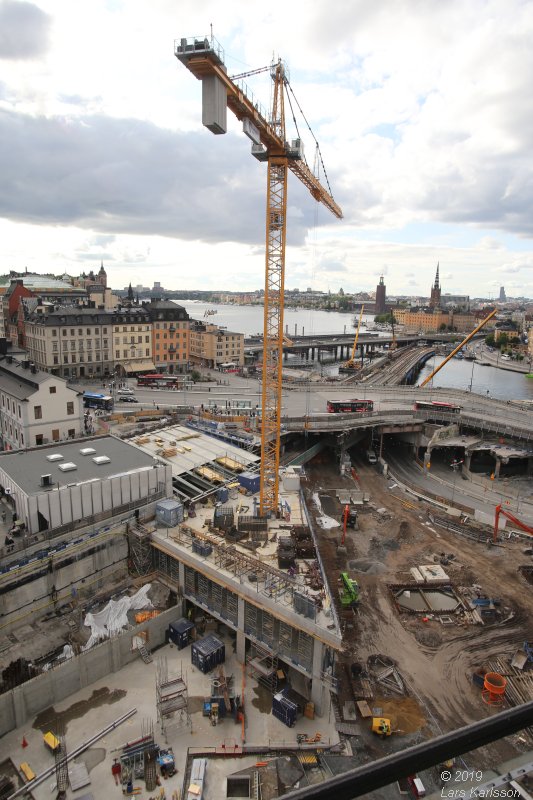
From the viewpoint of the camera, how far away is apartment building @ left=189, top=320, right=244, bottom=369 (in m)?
88.9

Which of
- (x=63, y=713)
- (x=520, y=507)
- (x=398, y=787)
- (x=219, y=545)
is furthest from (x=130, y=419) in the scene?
(x=398, y=787)

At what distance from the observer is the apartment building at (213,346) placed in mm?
88938

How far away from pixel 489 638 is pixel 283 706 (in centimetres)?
1155

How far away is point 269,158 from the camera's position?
3091 cm

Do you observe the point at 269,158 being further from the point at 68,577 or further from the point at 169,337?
the point at 169,337

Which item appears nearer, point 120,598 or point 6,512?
point 120,598

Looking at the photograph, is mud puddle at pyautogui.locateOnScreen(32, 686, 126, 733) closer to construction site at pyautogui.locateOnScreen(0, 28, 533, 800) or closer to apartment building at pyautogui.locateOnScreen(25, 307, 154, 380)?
construction site at pyautogui.locateOnScreen(0, 28, 533, 800)

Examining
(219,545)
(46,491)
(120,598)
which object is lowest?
(120,598)

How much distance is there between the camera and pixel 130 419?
5006 centimetres

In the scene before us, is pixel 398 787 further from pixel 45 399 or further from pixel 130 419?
pixel 130 419

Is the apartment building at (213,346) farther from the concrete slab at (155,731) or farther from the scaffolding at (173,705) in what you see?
the scaffolding at (173,705)

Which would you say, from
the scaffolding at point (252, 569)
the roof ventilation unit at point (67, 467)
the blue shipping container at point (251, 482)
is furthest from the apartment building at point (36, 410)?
the scaffolding at point (252, 569)

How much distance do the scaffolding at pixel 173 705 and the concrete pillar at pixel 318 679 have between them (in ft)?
16.2

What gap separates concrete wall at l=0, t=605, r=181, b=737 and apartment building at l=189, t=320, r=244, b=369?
68096mm
